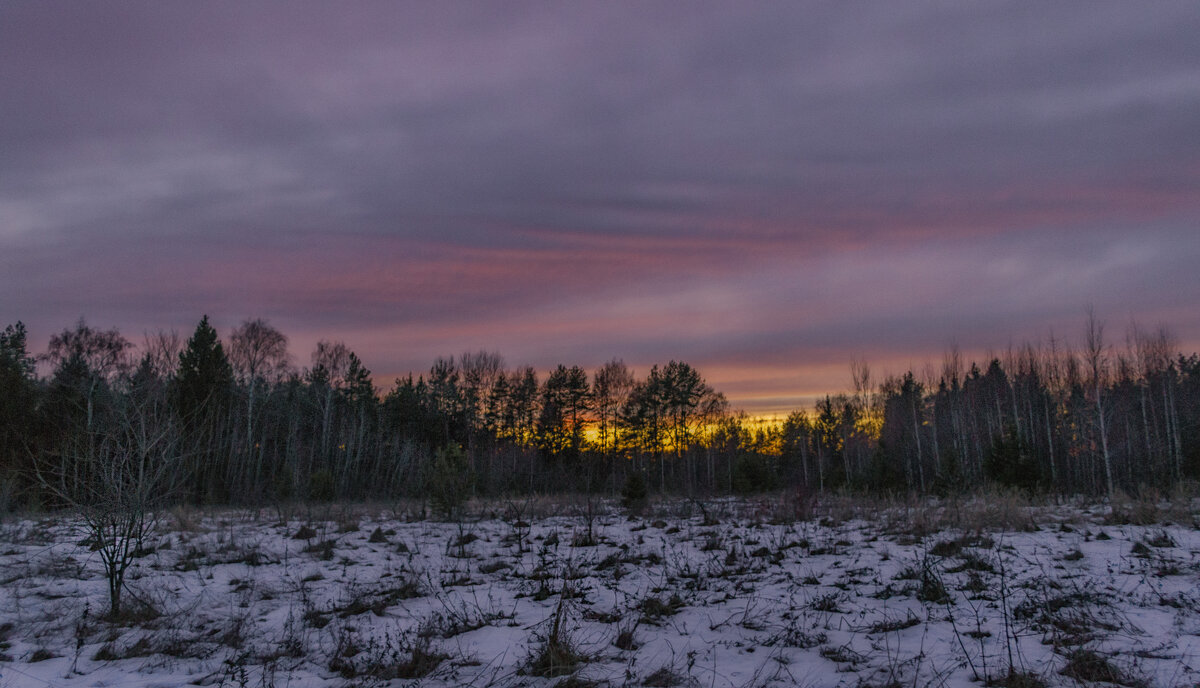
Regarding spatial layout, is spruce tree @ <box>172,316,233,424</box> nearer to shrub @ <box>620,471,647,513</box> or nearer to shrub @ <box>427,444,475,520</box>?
shrub @ <box>427,444,475,520</box>

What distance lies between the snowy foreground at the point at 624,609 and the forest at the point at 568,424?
293 inches

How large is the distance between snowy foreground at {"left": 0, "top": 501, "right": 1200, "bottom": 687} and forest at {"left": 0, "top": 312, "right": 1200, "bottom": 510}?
7.45 m

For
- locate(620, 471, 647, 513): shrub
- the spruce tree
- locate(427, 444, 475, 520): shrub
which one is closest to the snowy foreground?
locate(427, 444, 475, 520): shrub

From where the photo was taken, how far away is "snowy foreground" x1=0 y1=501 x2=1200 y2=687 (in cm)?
559

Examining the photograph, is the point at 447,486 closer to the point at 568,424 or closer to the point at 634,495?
the point at 634,495

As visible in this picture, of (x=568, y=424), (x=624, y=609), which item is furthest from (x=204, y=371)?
(x=624, y=609)

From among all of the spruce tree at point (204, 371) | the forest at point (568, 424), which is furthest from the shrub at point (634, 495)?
the spruce tree at point (204, 371)

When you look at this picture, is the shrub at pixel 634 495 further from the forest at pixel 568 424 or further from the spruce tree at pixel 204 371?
the spruce tree at pixel 204 371

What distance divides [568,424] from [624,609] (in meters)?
45.1

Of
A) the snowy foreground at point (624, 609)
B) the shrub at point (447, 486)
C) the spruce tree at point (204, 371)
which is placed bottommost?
the snowy foreground at point (624, 609)

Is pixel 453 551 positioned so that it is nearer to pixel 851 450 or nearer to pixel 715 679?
pixel 715 679

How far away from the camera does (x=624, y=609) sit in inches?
313

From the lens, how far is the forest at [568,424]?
100 feet

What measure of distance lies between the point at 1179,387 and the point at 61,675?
218ft
